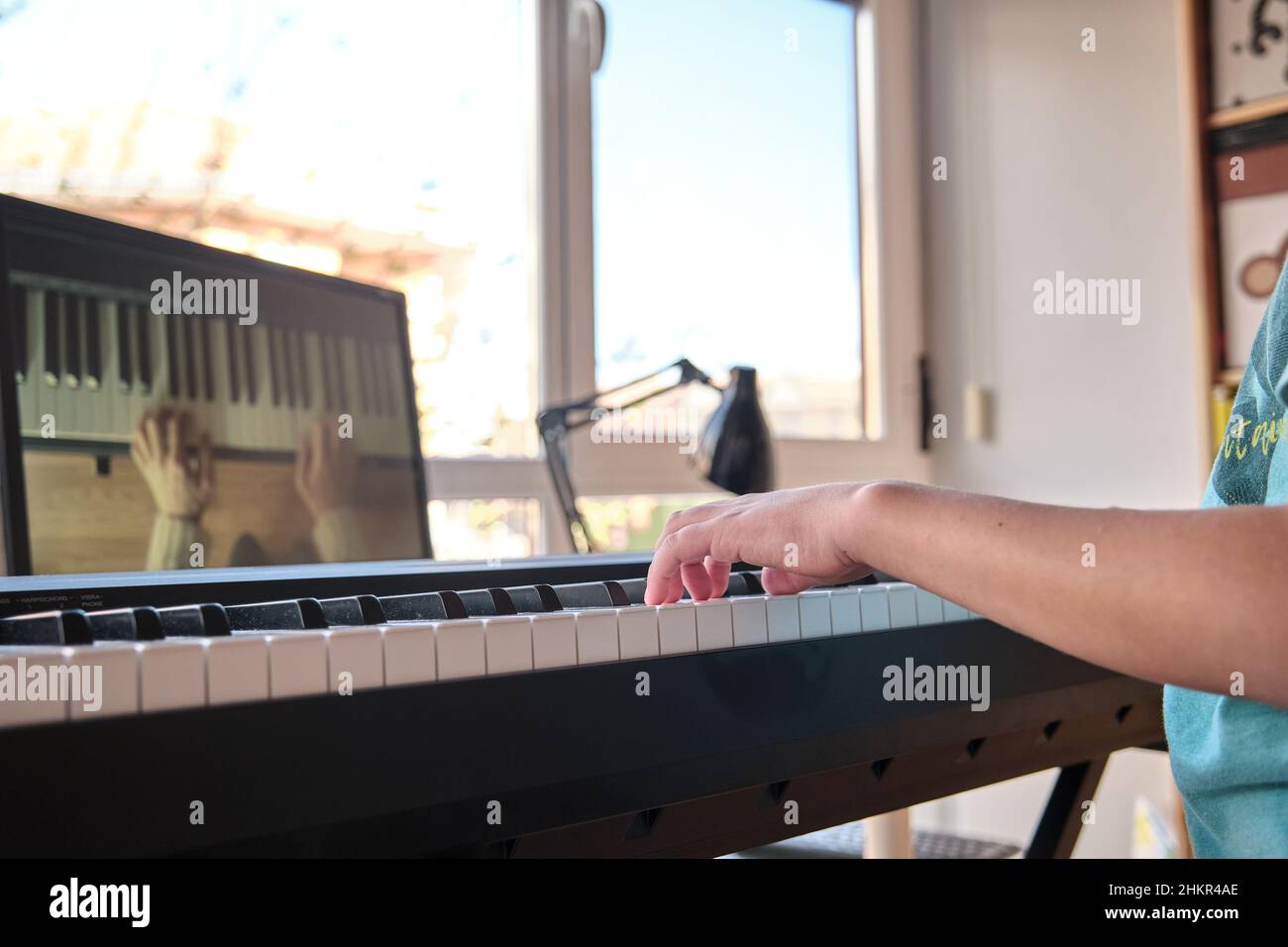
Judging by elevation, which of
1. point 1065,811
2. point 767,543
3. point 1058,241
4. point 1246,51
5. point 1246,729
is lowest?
point 1065,811

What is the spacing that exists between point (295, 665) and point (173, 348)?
Answer: 2.37ft

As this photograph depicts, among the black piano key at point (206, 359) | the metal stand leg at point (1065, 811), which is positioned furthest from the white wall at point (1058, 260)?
the black piano key at point (206, 359)

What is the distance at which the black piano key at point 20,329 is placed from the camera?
1.05 meters

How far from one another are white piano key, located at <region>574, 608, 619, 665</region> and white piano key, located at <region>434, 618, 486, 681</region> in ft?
0.21

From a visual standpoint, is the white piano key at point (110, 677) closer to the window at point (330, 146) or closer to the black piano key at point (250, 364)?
the black piano key at point (250, 364)

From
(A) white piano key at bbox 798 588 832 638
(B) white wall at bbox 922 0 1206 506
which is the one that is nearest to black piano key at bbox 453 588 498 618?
(A) white piano key at bbox 798 588 832 638

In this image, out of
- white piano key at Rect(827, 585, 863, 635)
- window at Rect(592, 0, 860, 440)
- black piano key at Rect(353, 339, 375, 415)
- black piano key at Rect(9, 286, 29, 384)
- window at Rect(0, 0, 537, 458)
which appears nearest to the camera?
white piano key at Rect(827, 585, 863, 635)

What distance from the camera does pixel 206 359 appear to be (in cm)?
123

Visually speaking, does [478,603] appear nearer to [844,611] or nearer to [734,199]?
[844,611]

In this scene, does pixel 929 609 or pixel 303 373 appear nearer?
pixel 929 609

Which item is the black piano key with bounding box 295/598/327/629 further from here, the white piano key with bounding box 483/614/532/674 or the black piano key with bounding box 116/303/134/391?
the black piano key with bounding box 116/303/134/391

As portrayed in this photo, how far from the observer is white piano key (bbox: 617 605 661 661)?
703 mm

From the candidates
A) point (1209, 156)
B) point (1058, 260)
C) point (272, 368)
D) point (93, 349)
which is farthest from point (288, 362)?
point (1058, 260)

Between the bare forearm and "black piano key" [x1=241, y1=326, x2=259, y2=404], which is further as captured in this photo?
"black piano key" [x1=241, y1=326, x2=259, y2=404]
